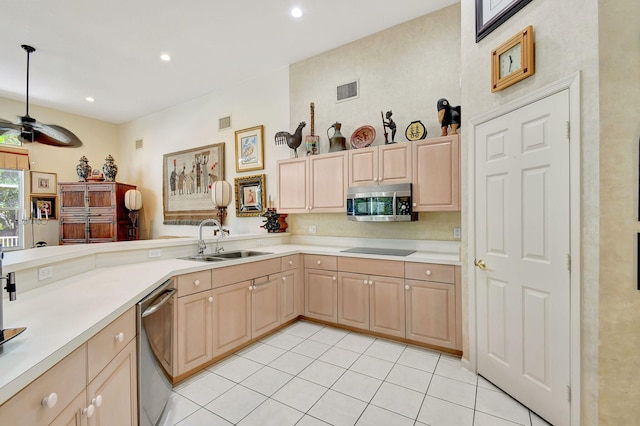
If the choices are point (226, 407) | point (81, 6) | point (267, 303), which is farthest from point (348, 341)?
point (81, 6)

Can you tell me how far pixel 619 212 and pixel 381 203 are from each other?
1903 millimetres

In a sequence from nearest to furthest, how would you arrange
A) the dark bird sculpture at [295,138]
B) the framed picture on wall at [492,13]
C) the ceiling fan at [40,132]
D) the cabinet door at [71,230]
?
the framed picture on wall at [492,13] < the ceiling fan at [40,132] < the dark bird sculpture at [295,138] < the cabinet door at [71,230]

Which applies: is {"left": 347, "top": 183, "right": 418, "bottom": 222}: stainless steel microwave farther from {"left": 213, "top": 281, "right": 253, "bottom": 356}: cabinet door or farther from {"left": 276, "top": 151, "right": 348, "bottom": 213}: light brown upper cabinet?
{"left": 213, "top": 281, "right": 253, "bottom": 356}: cabinet door

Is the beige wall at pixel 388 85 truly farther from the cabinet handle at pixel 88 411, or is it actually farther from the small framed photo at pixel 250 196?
the cabinet handle at pixel 88 411

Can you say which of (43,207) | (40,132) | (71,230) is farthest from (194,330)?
(43,207)

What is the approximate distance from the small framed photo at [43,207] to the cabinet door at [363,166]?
6006mm

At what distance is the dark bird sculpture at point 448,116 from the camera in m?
2.92

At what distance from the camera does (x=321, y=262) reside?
11.2 feet

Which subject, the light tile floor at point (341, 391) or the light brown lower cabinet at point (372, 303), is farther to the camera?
the light brown lower cabinet at point (372, 303)

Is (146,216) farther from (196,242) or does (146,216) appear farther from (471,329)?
(471,329)

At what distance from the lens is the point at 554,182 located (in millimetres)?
1779

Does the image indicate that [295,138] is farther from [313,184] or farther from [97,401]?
[97,401]

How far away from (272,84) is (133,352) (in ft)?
13.4

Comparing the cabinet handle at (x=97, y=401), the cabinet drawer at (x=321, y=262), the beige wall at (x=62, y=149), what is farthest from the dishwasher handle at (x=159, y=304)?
the beige wall at (x=62, y=149)
